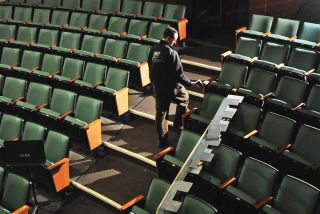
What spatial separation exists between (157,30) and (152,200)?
38.8 inches

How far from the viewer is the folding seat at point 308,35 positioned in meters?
1.58

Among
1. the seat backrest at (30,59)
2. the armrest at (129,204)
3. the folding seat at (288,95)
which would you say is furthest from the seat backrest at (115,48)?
the armrest at (129,204)

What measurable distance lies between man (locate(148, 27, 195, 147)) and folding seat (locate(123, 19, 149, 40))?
2.08 ft

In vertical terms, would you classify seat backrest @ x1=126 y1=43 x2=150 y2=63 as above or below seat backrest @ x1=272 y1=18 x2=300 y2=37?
below

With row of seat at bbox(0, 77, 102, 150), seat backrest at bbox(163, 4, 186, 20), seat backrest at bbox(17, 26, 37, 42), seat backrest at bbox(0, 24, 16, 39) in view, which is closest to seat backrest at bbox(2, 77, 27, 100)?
row of seat at bbox(0, 77, 102, 150)

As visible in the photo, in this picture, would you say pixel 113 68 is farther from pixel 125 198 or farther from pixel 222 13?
pixel 222 13

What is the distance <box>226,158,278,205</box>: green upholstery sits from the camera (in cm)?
103

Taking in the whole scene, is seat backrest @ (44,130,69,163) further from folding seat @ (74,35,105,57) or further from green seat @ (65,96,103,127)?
folding seat @ (74,35,105,57)

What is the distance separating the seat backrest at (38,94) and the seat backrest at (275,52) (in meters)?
0.88

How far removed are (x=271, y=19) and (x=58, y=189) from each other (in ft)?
3.81

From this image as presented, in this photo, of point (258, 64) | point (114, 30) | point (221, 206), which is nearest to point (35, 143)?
point (221, 206)

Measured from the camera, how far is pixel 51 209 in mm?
1282

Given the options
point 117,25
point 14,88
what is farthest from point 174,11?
point 14,88

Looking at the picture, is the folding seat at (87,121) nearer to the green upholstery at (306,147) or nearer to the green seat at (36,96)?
the green seat at (36,96)
